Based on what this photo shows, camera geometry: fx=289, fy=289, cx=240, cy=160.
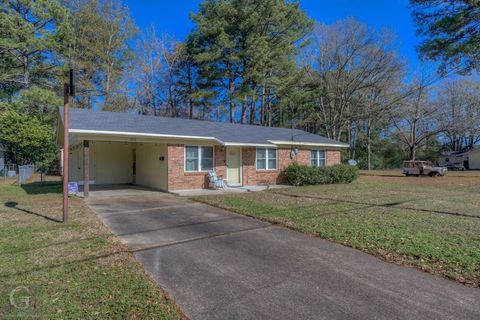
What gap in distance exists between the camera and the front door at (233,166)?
14.3m

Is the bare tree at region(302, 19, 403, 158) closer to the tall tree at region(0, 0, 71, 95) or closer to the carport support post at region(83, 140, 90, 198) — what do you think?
the tall tree at region(0, 0, 71, 95)

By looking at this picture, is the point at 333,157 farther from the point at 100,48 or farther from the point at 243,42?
the point at 100,48

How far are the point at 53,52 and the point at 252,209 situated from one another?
25.1 m

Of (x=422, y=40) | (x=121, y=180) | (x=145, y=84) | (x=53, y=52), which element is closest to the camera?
(x=422, y=40)

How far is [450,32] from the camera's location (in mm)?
13641

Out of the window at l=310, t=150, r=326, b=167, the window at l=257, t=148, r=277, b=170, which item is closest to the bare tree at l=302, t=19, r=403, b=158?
the window at l=310, t=150, r=326, b=167

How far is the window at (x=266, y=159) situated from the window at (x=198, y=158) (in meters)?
2.92

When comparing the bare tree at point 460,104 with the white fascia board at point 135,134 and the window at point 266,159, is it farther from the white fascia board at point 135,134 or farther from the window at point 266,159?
the white fascia board at point 135,134

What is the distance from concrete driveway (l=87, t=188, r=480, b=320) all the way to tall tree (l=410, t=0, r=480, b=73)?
13.9m

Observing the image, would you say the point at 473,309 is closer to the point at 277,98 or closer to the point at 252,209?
the point at 252,209

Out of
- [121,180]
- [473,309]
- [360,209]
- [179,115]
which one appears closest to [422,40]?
[360,209]

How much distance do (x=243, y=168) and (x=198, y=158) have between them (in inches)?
102

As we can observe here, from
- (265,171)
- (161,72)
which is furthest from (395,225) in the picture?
(161,72)

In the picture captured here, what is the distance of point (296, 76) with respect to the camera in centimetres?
2819
